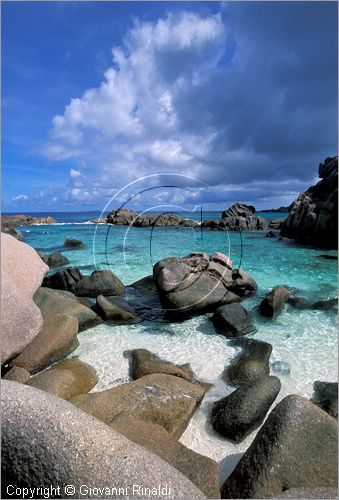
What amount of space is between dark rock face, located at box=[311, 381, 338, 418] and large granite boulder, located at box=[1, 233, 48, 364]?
5312 millimetres

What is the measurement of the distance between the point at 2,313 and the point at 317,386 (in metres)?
6.00

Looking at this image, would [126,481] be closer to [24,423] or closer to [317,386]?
[24,423]

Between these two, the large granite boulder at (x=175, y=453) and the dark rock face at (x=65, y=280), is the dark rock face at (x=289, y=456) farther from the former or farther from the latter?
the dark rock face at (x=65, y=280)

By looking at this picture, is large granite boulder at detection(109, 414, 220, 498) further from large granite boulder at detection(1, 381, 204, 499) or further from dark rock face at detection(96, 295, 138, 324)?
dark rock face at detection(96, 295, 138, 324)

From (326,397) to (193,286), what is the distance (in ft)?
16.7

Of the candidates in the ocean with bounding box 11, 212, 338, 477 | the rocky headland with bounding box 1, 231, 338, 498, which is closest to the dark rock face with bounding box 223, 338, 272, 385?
the rocky headland with bounding box 1, 231, 338, 498

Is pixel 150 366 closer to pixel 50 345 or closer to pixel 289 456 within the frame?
pixel 50 345

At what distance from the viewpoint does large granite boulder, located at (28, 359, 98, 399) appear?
5.47 metres

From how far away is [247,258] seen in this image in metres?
22.1

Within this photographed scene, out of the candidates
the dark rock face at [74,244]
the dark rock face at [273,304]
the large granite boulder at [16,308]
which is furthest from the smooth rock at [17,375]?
the dark rock face at [74,244]

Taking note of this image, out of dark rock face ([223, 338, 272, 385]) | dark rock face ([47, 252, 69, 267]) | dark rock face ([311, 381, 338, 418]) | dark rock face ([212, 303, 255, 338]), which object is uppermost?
dark rock face ([47, 252, 69, 267])

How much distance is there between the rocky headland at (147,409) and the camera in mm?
2688

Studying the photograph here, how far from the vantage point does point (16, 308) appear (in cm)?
587

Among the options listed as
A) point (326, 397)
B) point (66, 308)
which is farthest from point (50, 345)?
point (326, 397)
